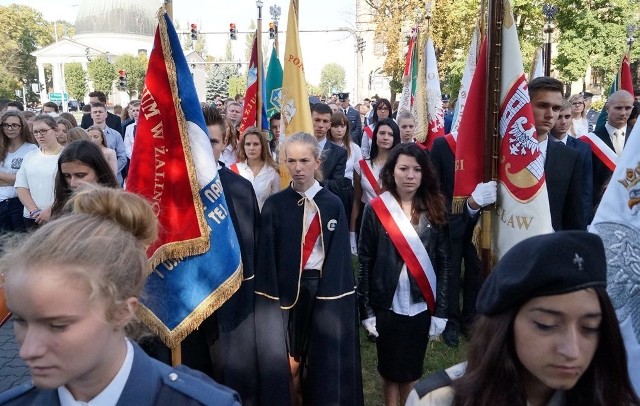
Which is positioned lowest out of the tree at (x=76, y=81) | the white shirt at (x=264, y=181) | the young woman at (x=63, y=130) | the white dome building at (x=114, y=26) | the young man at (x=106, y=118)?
the white shirt at (x=264, y=181)

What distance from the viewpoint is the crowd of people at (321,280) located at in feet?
4.66

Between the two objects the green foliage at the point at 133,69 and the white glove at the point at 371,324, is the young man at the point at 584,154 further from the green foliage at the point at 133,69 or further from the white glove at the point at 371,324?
the green foliage at the point at 133,69

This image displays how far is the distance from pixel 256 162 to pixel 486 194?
2.81 meters

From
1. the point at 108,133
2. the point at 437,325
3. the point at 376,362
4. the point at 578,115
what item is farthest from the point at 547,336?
the point at 578,115

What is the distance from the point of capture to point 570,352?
1.42 m

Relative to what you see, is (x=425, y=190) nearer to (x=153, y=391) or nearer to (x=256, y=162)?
(x=256, y=162)

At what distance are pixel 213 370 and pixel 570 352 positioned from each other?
264 centimetres

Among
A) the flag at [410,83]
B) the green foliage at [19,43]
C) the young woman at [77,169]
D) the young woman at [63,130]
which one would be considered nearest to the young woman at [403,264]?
the young woman at [77,169]

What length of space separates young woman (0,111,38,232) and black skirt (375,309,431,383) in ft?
14.8

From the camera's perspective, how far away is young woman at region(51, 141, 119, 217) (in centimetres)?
327

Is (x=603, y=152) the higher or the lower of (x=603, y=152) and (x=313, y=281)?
the higher

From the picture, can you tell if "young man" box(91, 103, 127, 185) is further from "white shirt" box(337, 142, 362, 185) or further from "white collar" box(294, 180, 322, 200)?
"white collar" box(294, 180, 322, 200)

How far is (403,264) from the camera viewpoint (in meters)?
3.69

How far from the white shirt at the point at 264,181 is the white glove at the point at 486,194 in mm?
2427
